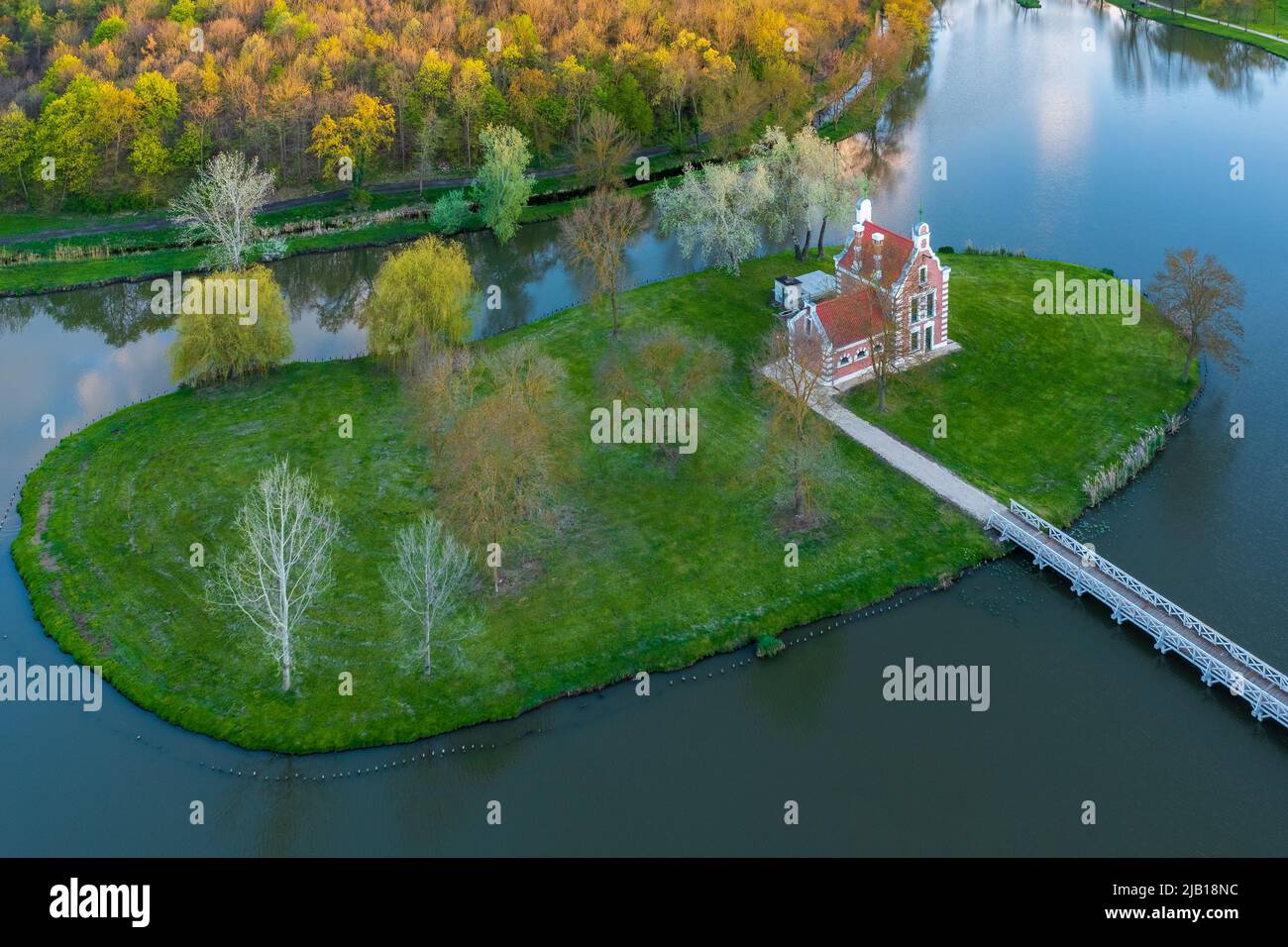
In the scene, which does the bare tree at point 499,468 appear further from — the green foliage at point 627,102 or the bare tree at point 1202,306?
the green foliage at point 627,102

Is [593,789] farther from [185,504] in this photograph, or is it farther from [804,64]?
[804,64]

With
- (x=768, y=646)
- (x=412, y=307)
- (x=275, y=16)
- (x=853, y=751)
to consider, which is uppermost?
(x=275, y=16)

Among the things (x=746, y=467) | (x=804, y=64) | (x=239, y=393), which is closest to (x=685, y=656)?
(x=746, y=467)

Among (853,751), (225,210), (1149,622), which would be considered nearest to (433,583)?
(853,751)

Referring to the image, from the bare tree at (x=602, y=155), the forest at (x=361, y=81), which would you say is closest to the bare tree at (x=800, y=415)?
the bare tree at (x=602, y=155)

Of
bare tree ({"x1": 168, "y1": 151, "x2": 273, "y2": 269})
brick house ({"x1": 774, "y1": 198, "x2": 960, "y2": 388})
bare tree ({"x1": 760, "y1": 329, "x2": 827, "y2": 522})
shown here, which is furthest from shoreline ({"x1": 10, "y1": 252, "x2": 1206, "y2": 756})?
bare tree ({"x1": 168, "y1": 151, "x2": 273, "y2": 269})

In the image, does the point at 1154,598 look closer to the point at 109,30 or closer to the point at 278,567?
the point at 278,567
